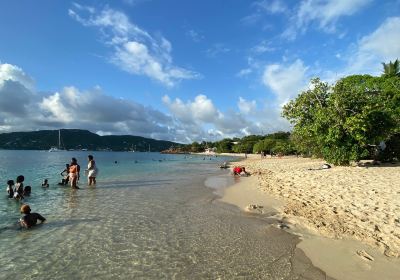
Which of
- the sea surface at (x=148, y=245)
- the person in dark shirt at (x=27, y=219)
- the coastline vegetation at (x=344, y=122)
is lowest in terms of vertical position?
the sea surface at (x=148, y=245)

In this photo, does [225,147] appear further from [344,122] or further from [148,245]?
[148,245]

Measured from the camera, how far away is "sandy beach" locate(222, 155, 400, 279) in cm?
712

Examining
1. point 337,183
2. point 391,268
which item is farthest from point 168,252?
point 337,183

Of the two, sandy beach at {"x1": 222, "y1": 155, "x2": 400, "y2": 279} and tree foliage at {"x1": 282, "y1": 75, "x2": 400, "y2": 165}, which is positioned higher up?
tree foliage at {"x1": 282, "y1": 75, "x2": 400, "y2": 165}

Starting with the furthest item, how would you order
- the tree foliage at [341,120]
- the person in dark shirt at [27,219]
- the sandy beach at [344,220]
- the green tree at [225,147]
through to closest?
the green tree at [225,147], the tree foliage at [341,120], the person in dark shirt at [27,219], the sandy beach at [344,220]

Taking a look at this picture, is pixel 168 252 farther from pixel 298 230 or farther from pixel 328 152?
pixel 328 152

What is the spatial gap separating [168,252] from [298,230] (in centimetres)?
440

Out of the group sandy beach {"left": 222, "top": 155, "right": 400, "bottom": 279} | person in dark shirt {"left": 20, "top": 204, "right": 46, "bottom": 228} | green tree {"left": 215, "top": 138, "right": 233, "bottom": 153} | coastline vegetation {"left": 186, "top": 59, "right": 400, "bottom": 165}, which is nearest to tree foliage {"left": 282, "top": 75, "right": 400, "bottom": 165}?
coastline vegetation {"left": 186, "top": 59, "right": 400, "bottom": 165}

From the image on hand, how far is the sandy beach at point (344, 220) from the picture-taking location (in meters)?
7.12

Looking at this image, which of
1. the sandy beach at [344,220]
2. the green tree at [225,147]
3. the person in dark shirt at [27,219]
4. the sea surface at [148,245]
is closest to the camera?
A: the sea surface at [148,245]

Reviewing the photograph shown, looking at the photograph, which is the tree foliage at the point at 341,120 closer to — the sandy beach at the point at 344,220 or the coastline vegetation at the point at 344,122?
the coastline vegetation at the point at 344,122

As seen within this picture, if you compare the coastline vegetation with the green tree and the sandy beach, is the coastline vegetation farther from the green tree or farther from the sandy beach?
the green tree

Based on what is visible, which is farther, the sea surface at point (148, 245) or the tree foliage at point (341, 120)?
the tree foliage at point (341, 120)

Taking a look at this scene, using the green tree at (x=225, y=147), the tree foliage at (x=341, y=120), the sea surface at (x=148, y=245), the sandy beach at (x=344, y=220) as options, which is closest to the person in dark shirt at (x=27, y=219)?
the sea surface at (x=148, y=245)
